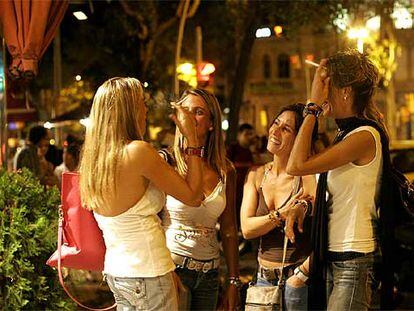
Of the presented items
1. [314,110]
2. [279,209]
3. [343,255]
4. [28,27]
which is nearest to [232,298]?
[279,209]

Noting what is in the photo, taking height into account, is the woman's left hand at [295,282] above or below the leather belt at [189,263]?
below

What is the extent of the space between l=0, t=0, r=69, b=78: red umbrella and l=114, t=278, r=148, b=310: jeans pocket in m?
2.65

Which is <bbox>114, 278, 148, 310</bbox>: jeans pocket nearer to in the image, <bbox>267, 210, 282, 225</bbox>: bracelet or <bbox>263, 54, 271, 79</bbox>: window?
<bbox>267, 210, 282, 225</bbox>: bracelet

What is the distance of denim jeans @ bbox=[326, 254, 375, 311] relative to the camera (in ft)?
11.7

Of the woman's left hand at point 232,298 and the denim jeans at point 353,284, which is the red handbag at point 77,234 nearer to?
the woman's left hand at point 232,298

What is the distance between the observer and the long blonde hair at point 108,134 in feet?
11.0

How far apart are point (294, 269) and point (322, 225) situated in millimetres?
391

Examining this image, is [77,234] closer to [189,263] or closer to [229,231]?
[189,263]

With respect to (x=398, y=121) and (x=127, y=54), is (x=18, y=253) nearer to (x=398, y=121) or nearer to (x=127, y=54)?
(x=127, y=54)

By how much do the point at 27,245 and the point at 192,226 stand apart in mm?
1271

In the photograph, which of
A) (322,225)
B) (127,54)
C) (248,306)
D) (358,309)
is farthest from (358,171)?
(127,54)

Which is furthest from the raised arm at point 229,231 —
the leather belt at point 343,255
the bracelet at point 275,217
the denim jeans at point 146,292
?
the denim jeans at point 146,292

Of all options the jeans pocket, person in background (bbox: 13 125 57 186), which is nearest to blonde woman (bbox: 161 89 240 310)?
the jeans pocket

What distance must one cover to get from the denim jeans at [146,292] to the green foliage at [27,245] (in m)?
1.38
